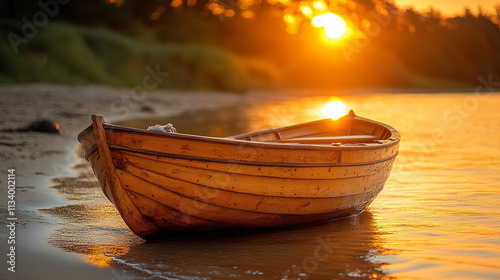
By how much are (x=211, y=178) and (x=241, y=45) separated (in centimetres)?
3344

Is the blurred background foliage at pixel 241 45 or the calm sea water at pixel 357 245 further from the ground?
the blurred background foliage at pixel 241 45

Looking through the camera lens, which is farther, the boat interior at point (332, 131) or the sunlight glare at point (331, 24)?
the sunlight glare at point (331, 24)

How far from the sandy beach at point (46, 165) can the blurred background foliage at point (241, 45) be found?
255cm

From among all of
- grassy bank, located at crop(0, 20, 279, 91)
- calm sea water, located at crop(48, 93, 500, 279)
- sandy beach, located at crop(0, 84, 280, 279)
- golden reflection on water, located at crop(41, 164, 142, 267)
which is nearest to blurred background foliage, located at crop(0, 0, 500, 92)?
grassy bank, located at crop(0, 20, 279, 91)

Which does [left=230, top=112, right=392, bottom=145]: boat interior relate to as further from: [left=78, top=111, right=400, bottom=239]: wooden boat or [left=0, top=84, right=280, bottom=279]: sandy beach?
[left=0, top=84, right=280, bottom=279]: sandy beach

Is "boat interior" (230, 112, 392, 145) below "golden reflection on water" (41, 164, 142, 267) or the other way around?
the other way around

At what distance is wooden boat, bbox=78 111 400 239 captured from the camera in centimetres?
396

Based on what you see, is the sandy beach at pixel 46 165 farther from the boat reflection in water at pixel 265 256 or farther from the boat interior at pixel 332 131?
the boat interior at pixel 332 131

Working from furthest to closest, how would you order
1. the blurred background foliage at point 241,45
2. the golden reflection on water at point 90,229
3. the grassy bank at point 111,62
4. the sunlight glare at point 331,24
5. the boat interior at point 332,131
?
the sunlight glare at point 331,24
the blurred background foliage at point 241,45
the grassy bank at point 111,62
the boat interior at point 332,131
the golden reflection on water at point 90,229

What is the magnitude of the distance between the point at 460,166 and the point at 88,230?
18.0ft

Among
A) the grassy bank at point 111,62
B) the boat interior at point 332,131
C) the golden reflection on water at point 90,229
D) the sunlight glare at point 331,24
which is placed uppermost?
the sunlight glare at point 331,24

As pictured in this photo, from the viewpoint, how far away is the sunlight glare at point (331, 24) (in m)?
39.3

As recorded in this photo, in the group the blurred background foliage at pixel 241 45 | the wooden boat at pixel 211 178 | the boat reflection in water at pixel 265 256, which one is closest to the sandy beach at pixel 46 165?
the boat reflection in water at pixel 265 256

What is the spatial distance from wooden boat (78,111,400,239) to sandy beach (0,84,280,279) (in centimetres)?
59
